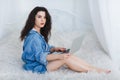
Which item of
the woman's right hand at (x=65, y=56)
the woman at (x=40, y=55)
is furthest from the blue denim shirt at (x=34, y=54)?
the woman's right hand at (x=65, y=56)

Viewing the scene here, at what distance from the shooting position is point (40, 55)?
229 cm

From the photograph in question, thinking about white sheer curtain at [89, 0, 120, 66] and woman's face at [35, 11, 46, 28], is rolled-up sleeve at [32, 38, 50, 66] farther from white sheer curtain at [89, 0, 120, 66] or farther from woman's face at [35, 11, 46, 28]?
white sheer curtain at [89, 0, 120, 66]

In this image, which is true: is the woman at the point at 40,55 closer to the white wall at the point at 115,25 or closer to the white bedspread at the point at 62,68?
the white bedspread at the point at 62,68

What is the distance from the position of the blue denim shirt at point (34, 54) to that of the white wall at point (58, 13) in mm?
1075

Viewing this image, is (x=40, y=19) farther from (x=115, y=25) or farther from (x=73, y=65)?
(x=115, y=25)

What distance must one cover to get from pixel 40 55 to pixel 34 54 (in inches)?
2.1

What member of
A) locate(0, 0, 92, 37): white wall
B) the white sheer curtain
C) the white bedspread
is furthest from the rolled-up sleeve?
locate(0, 0, 92, 37): white wall

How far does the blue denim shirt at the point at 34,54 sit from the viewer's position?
90.2 inches

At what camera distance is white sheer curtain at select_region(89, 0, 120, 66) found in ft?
8.68

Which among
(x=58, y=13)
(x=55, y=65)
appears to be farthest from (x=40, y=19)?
(x=58, y=13)

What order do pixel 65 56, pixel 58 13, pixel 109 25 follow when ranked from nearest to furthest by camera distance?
pixel 65 56 → pixel 109 25 → pixel 58 13

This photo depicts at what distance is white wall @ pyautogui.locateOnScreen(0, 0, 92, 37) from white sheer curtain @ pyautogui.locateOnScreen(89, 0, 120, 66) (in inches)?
25.1

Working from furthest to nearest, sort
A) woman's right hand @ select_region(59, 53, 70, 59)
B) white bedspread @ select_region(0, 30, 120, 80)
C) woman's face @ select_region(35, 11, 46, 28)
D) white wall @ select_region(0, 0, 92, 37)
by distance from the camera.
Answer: white wall @ select_region(0, 0, 92, 37), woman's face @ select_region(35, 11, 46, 28), woman's right hand @ select_region(59, 53, 70, 59), white bedspread @ select_region(0, 30, 120, 80)

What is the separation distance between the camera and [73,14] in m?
3.49
